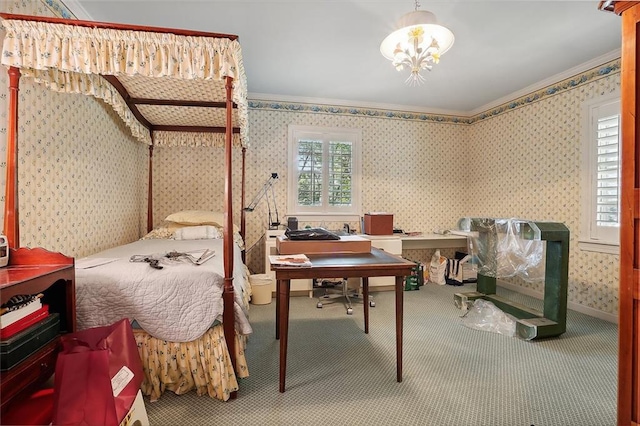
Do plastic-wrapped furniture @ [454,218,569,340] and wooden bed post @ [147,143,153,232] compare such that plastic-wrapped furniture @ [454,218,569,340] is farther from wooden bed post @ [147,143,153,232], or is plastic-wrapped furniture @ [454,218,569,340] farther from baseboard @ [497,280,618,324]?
wooden bed post @ [147,143,153,232]

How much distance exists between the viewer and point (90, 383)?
1.16m

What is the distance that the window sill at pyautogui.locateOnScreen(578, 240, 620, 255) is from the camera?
2.93 meters

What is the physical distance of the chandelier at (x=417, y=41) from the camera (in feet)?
5.85

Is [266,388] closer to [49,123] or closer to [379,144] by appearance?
[49,123]

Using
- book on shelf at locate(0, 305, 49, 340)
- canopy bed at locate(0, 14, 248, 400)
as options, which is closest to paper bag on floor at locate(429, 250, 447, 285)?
canopy bed at locate(0, 14, 248, 400)

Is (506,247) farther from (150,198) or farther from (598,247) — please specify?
(150,198)

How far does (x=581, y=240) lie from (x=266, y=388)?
3.68 metres

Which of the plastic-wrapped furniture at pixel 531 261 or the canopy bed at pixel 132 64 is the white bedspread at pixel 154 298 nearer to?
the canopy bed at pixel 132 64

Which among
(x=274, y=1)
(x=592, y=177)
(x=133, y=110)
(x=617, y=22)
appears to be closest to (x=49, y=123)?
(x=133, y=110)

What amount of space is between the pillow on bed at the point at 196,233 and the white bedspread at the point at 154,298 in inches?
56.1

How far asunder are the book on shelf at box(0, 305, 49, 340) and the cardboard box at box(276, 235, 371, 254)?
4.16 feet

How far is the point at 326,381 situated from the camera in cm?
190

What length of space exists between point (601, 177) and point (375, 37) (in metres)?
2.80

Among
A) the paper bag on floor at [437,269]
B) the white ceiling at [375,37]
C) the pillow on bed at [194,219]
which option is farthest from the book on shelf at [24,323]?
the paper bag on floor at [437,269]
